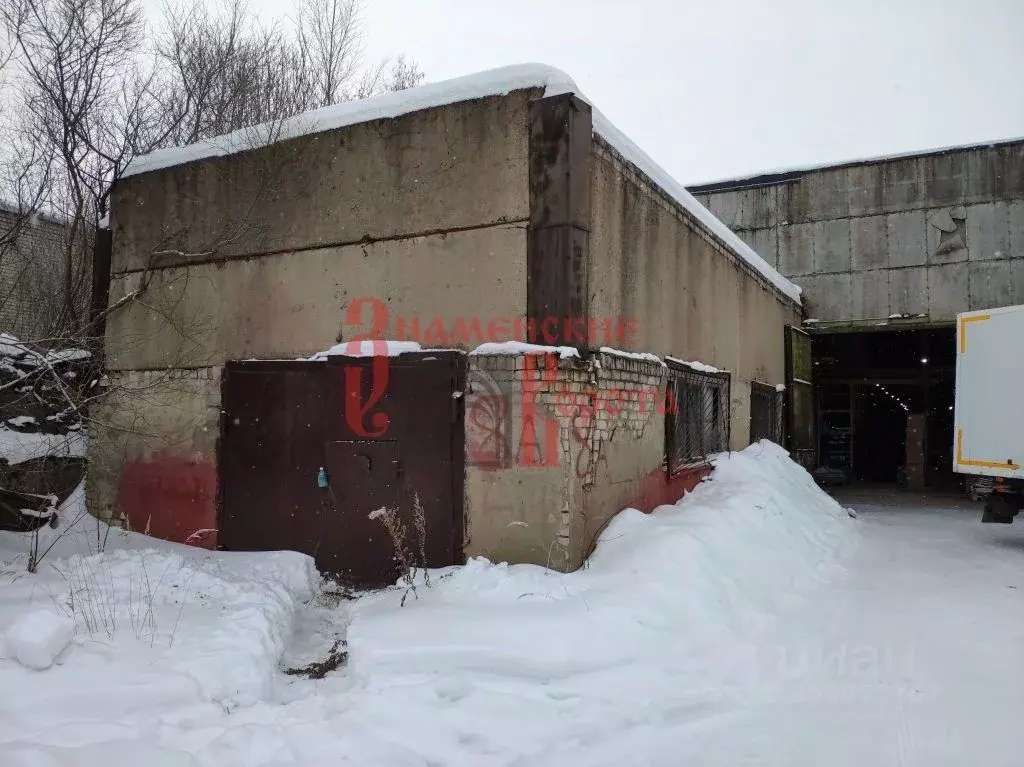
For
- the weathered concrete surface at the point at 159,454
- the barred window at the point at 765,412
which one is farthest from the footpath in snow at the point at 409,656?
the barred window at the point at 765,412

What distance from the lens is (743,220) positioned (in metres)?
15.0

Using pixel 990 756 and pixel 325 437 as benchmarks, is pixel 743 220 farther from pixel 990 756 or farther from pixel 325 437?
pixel 990 756

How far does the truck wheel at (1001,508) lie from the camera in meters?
8.43

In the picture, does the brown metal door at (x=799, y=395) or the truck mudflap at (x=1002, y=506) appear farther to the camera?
the brown metal door at (x=799, y=395)

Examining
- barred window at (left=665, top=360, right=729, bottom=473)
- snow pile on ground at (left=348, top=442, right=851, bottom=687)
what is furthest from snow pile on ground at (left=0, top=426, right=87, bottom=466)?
barred window at (left=665, top=360, right=729, bottom=473)

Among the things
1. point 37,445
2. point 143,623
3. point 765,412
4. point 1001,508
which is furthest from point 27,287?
point 1001,508

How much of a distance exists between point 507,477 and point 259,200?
11.7ft

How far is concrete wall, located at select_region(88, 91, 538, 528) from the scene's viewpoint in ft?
17.6

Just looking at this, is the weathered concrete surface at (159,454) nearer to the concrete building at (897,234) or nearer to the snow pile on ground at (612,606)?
the snow pile on ground at (612,606)

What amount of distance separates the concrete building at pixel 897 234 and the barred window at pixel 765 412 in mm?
3233

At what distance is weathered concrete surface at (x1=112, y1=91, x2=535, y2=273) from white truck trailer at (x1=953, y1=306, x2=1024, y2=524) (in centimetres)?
696

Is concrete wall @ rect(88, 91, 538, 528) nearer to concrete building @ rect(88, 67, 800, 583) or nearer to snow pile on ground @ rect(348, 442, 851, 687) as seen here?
concrete building @ rect(88, 67, 800, 583)

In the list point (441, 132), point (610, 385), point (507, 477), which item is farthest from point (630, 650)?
point (441, 132)

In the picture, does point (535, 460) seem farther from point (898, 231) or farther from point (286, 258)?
point (898, 231)
